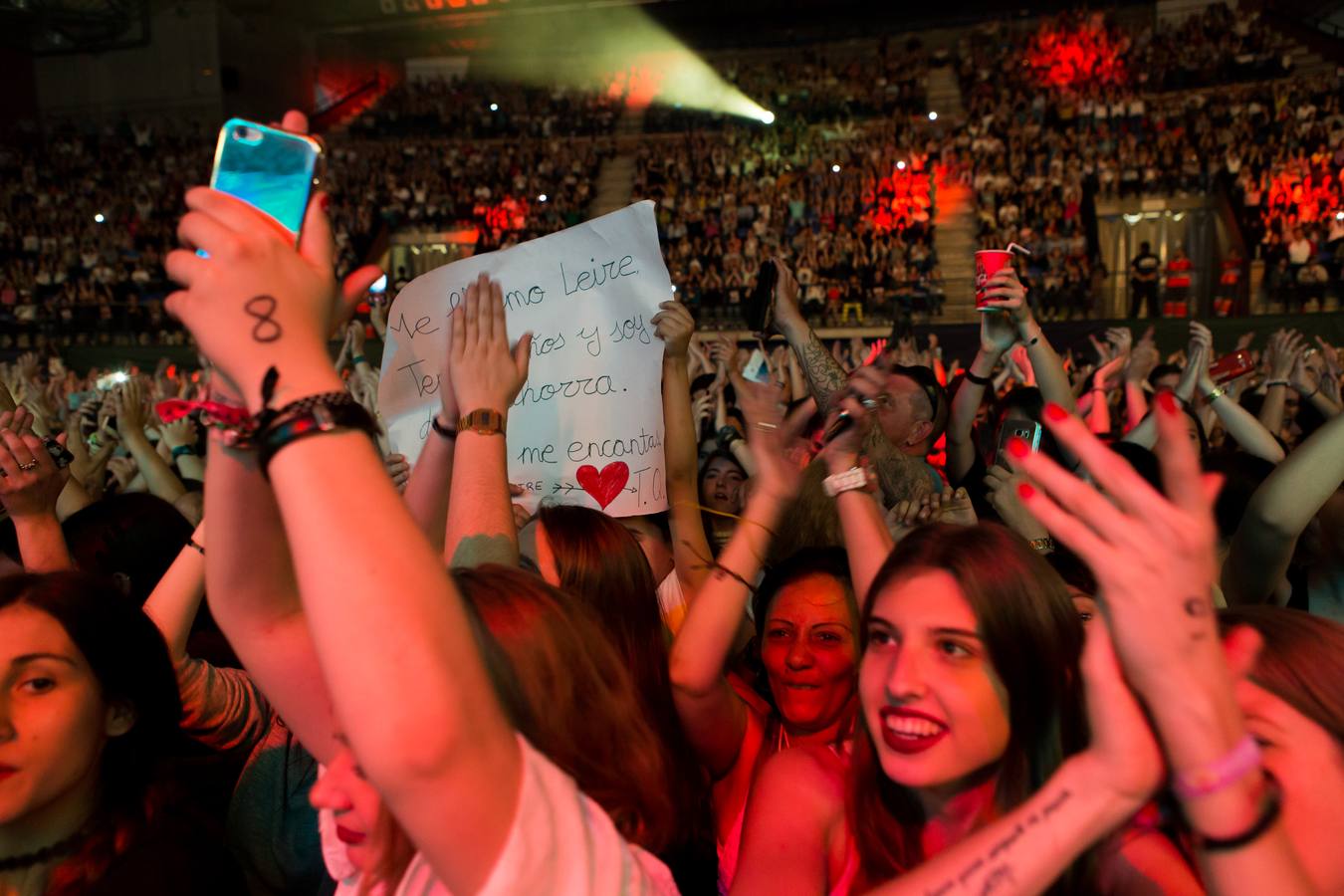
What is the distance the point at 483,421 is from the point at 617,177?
21877 millimetres

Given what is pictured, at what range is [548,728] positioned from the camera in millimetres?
1100

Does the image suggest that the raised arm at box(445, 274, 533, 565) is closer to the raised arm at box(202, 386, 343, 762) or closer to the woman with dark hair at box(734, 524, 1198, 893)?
the raised arm at box(202, 386, 343, 762)

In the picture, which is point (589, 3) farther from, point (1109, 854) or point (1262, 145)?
point (1109, 854)

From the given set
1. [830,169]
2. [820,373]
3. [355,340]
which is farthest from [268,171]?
[830,169]

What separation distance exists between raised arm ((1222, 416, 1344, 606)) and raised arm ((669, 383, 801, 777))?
1013 mm

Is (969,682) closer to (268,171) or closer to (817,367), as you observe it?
(268,171)

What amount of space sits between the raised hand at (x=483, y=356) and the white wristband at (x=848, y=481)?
593 millimetres

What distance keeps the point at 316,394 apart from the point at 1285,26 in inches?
1061

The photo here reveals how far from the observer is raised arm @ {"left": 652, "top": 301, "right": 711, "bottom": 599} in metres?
2.49

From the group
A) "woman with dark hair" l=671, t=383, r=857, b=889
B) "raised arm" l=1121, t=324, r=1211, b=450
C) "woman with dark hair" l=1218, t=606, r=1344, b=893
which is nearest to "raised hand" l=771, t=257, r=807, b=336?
"woman with dark hair" l=671, t=383, r=857, b=889

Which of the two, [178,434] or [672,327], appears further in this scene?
[178,434]

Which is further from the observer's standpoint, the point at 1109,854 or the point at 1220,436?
the point at 1220,436

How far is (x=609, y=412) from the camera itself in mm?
2490

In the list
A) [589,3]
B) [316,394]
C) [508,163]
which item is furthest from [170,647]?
[589,3]
